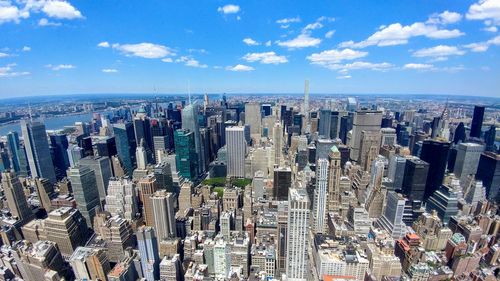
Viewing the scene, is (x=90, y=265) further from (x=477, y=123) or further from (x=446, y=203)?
(x=477, y=123)

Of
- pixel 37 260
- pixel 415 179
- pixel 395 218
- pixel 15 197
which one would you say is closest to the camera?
pixel 37 260

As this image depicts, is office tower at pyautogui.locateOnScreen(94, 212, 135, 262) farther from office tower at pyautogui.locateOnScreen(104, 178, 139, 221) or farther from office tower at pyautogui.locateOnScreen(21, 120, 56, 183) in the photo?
office tower at pyautogui.locateOnScreen(21, 120, 56, 183)

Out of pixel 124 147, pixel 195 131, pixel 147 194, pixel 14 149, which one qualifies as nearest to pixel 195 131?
pixel 195 131

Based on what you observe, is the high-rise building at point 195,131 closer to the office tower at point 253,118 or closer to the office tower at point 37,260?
the office tower at point 253,118

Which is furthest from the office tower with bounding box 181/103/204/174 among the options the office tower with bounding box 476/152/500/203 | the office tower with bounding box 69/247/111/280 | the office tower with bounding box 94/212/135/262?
the office tower with bounding box 476/152/500/203

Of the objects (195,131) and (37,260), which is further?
(195,131)

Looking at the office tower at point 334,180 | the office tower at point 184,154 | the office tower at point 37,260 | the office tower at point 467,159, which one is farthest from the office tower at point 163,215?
the office tower at point 467,159

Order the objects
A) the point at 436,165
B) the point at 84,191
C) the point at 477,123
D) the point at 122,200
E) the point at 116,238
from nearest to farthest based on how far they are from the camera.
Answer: the point at 116,238 < the point at 84,191 < the point at 122,200 < the point at 436,165 < the point at 477,123
